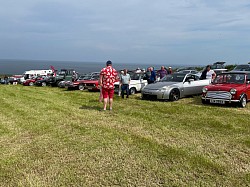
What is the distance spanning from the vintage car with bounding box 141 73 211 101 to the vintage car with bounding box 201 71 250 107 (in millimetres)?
1512

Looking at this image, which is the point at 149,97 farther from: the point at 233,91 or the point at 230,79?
the point at 233,91

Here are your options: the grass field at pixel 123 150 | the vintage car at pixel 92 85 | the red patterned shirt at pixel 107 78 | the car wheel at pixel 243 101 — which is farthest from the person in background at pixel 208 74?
the vintage car at pixel 92 85

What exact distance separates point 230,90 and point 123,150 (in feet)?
21.1

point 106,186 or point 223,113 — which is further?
point 223,113

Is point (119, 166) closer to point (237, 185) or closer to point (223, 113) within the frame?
point (237, 185)

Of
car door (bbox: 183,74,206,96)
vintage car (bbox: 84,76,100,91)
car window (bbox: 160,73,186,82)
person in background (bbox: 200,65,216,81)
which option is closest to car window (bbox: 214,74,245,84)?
car door (bbox: 183,74,206,96)

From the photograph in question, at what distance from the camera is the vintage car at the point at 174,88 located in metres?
11.3

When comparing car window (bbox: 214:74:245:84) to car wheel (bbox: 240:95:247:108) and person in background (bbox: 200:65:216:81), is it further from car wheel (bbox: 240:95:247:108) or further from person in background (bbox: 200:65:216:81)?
person in background (bbox: 200:65:216:81)

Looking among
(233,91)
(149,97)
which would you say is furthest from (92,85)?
(233,91)

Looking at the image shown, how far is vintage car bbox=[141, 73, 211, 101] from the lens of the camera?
37.1ft

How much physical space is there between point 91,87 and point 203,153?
13811mm

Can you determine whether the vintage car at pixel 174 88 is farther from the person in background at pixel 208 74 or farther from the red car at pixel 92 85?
the red car at pixel 92 85

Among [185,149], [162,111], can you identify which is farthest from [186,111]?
[185,149]

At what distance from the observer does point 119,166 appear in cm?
410
